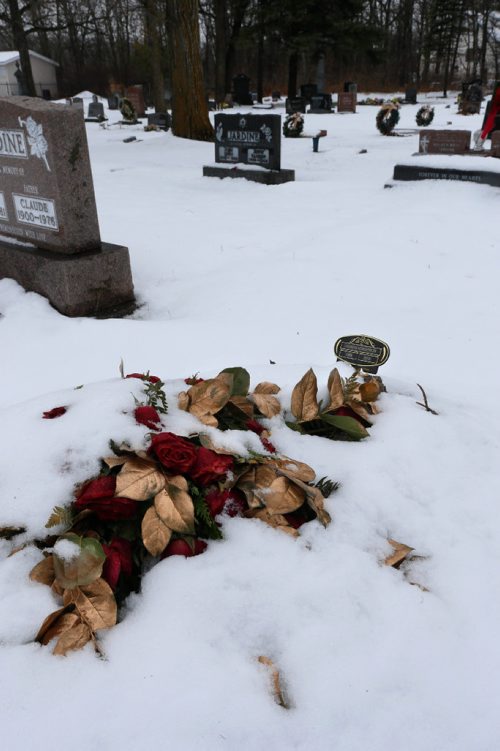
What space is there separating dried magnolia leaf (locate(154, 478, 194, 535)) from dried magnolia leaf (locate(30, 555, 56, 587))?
30 cm

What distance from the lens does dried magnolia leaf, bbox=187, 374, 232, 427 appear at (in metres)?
2.04

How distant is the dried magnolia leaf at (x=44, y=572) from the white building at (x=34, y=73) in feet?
135

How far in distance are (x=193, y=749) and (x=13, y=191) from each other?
4787 mm

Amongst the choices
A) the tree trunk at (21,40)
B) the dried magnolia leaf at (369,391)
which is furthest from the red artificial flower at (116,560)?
the tree trunk at (21,40)

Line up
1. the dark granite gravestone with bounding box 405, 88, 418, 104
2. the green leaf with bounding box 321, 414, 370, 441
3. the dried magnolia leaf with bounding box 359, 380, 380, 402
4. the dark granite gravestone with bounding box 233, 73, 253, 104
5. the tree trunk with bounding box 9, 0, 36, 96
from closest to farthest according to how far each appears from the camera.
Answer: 1. the green leaf with bounding box 321, 414, 370, 441
2. the dried magnolia leaf with bounding box 359, 380, 380, 402
3. the tree trunk with bounding box 9, 0, 36, 96
4. the dark granite gravestone with bounding box 233, 73, 253, 104
5. the dark granite gravestone with bounding box 405, 88, 418, 104

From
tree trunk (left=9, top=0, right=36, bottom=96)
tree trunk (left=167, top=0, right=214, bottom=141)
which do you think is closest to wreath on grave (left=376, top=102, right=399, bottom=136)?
tree trunk (left=167, top=0, right=214, bottom=141)

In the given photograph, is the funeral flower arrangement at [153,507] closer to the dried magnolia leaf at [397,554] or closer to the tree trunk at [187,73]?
the dried magnolia leaf at [397,554]

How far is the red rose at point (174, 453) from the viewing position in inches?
66.0

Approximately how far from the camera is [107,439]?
1.81m

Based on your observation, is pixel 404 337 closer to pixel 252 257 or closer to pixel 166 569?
pixel 252 257

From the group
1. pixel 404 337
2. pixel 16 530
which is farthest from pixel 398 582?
pixel 404 337

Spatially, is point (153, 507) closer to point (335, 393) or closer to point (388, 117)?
point (335, 393)

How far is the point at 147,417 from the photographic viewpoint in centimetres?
190

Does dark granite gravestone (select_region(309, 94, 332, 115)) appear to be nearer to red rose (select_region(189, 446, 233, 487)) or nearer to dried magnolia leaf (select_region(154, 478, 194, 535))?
red rose (select_region(189, 446, 233, 487))
